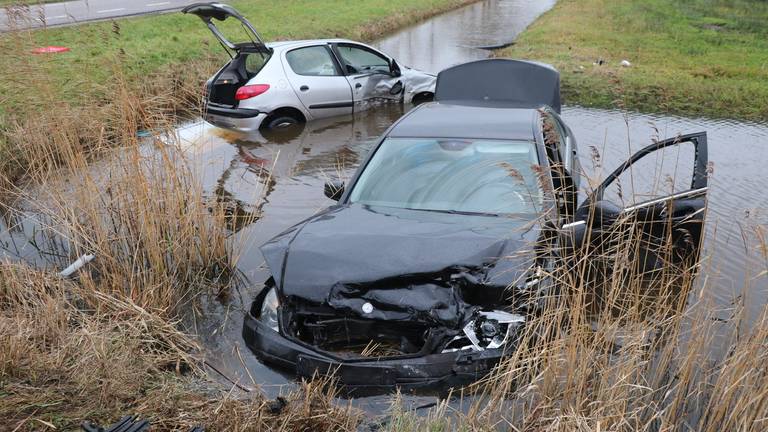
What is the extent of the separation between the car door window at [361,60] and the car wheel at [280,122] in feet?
4.46

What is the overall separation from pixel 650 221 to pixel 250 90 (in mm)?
6879

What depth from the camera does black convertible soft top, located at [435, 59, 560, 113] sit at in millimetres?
8930

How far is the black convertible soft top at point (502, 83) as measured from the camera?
8930 millimetres

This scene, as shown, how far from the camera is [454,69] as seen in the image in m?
9.30

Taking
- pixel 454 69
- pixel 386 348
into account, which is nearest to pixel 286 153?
pixel 454 69

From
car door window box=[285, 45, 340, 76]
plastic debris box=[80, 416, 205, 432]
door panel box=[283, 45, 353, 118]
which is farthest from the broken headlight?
car door window box=[285, 45, 340, 76]

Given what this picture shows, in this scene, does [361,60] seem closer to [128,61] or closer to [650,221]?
[128,61]

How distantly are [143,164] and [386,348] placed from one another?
276 centimetres

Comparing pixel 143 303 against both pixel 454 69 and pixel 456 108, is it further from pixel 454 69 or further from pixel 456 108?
pixel 454 69

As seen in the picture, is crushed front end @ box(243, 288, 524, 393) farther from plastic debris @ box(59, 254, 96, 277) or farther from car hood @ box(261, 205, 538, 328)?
plastic debris @ box(59, 254, 96, 277)

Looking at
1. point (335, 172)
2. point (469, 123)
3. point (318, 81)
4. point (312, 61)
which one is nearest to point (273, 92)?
point (318, 81)

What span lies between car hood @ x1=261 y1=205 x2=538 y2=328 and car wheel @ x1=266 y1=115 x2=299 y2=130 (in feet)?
20.5

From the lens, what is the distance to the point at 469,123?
6484 mm

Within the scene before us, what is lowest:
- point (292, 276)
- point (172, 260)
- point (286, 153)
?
point (286, 153)
